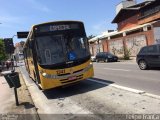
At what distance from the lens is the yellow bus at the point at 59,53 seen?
12.2 m

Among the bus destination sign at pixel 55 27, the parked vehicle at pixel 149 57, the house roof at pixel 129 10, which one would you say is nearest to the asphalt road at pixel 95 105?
the bus destination sign at pixel 55 27

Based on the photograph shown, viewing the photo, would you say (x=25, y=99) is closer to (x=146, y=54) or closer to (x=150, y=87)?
(x=150, y=87)

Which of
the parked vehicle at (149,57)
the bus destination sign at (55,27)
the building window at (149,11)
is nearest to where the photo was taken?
→ the bus destination sign at (55,27)

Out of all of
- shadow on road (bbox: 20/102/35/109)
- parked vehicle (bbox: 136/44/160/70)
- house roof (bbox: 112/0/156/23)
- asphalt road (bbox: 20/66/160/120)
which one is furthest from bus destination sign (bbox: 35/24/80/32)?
house roof (bbox: 112/0/156/23)

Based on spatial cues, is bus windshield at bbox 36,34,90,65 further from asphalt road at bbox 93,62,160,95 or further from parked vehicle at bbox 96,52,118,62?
parked vehicle at bbox 96,52,118,62

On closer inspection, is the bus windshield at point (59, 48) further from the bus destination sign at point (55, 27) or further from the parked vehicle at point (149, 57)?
the parked vehicle at point (149, 57)

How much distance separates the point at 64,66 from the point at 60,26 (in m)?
1.82

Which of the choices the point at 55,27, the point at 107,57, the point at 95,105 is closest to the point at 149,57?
the point at 55,27

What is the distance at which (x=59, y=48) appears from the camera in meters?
12.4

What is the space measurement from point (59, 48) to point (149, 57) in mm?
8482

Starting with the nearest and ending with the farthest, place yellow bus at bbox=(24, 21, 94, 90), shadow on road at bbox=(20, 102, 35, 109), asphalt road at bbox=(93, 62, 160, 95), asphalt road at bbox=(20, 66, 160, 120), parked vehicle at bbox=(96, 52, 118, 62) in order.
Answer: asphalt road at bbox=(20, 66, 160, 120), shadow on road at bbox=(20, 102, 35, 109), asphalt road at bbox=(93, 62, 160, 95), yellow bus at bbox=(24, 21, 94, 90), parked vehicle at bbox=(96, 52, 118, 62)

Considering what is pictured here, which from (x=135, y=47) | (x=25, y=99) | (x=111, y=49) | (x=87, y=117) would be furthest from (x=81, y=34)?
(x=111, y=49)

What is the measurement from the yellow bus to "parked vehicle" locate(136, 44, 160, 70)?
683 cm

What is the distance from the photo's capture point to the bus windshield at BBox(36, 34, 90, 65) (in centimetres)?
1217
